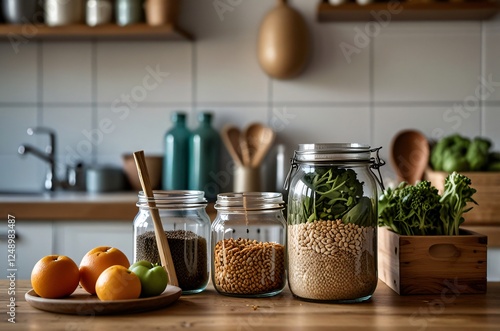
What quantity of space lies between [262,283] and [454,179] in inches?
15.6

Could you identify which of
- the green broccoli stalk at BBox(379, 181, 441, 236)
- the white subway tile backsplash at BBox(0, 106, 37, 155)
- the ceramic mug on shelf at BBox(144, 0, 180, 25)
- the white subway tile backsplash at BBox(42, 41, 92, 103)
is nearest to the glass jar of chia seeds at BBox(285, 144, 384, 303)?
the green broccoli stalk at BBox(379, 181, 441, 236)

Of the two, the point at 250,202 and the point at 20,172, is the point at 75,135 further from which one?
the point at 250,202

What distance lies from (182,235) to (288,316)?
0.89ft

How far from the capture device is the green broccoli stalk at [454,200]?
1206 millimetres

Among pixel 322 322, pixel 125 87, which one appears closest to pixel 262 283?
pixel 322 322

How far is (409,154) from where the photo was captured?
279cm

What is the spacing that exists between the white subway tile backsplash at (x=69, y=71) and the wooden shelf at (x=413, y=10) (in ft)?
3.44

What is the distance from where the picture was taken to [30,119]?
118 inches

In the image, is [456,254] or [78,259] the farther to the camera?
[78,259]

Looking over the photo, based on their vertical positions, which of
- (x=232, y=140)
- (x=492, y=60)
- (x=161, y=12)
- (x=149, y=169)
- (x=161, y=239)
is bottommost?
(x=161, y=239)

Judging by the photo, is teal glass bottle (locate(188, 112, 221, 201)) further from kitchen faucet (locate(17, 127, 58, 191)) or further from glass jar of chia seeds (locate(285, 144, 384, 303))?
glass jar of chia seeds (locate(285, 144, 384, 303))

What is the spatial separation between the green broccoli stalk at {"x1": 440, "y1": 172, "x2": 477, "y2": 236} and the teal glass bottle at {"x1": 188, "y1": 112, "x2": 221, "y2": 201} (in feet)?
5.16

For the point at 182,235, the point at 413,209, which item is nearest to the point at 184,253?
the point at 182,235

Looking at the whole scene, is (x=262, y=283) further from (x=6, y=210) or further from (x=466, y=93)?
(x=466, y=93)
